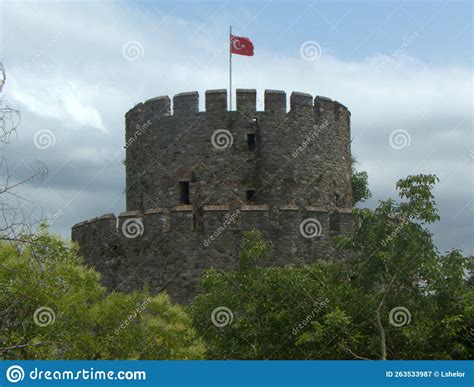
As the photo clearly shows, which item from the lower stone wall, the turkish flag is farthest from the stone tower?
the turkish flag

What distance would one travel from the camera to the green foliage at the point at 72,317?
11258mm

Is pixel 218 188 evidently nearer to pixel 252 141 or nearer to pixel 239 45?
pixel 252 141

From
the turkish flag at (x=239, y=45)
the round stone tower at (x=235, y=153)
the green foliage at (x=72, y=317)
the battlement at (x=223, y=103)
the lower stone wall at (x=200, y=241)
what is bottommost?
the green foliage at (x=72, y=317)

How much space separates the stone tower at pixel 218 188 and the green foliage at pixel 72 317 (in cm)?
540

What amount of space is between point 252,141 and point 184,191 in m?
2.56

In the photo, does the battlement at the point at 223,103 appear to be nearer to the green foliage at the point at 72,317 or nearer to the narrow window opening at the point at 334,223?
the narrow window opening at the point at 334,223

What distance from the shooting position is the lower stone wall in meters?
19.3

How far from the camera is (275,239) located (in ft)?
63.9

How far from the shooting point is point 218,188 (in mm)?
21828

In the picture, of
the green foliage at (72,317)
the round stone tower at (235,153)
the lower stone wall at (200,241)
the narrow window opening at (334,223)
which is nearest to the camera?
the green foliage at (72,317)

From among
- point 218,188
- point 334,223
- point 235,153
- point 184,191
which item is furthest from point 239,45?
point 334,223

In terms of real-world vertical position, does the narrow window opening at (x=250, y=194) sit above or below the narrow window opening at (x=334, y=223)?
above

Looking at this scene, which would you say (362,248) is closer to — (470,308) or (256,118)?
(470,308)

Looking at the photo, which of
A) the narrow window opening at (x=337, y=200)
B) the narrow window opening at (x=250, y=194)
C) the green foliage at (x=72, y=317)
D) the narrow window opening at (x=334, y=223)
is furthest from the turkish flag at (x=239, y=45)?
the green foliage at (x=72, y=317)
